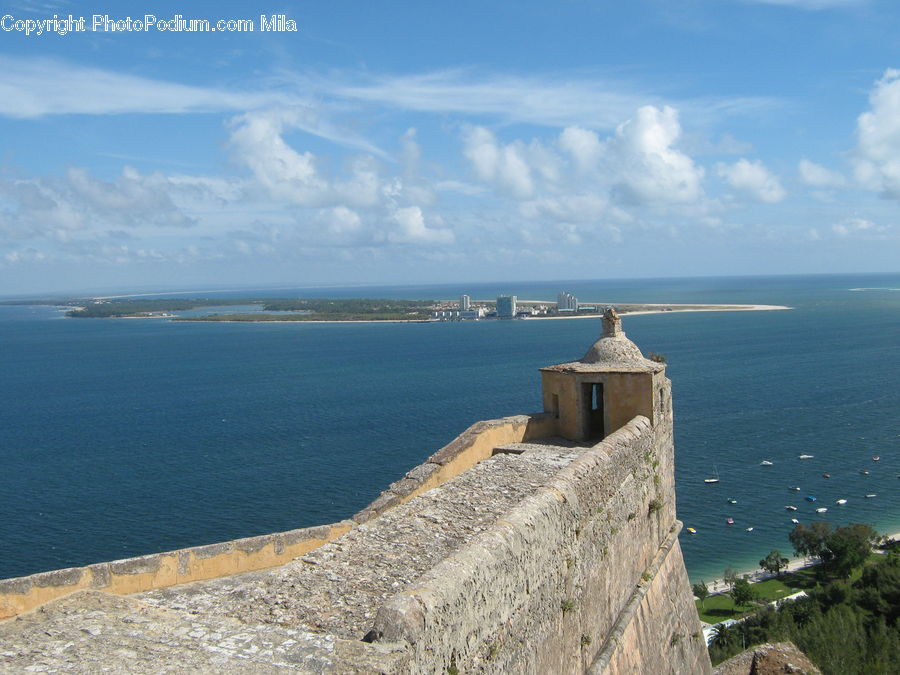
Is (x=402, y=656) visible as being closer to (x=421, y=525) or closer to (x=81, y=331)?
(x=421, y=525)

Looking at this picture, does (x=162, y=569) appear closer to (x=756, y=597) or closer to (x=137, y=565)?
(x=137, y=565)

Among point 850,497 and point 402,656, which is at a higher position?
point 402,656

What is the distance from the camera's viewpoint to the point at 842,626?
2055 centimetres

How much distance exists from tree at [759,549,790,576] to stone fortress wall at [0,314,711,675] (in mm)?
17634

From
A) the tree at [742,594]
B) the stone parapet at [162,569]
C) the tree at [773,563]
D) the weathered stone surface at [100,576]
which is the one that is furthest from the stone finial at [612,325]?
the tree at [773,563]

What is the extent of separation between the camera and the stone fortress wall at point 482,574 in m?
4.09

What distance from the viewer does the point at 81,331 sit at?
127 m

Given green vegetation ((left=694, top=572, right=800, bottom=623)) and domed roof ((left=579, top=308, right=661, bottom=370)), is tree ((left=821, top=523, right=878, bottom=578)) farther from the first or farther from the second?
domed roof ((left=579, top=308, right=661, bottom=370))

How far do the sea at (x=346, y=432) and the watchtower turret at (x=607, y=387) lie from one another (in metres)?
18.8

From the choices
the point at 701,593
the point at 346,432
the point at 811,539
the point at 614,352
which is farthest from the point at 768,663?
the point at 346,432

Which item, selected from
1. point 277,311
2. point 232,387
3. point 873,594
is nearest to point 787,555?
point 873,594

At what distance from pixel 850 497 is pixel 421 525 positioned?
32.7 m

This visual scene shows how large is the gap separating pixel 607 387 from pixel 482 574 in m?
5.83

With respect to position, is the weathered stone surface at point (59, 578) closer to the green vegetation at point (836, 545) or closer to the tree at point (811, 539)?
the green vegetation at point (836, 545)
